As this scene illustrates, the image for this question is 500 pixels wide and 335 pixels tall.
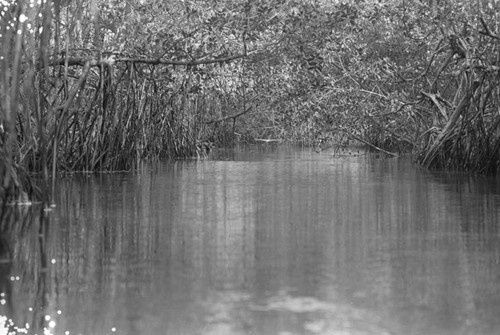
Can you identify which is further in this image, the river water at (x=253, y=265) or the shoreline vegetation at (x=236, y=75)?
the shoreline vegetation at (x=236, y=75)

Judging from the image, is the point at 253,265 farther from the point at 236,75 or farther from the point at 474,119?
the point at 236,75

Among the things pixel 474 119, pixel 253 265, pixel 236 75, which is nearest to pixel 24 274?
pixel 253 265

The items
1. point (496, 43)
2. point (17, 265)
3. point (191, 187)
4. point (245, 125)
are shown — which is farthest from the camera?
point (245, 125)

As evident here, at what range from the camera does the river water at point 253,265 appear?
12.1ft

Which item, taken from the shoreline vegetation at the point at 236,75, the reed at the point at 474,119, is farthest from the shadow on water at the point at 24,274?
the reed at the point at 474,119

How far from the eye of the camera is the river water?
3693 millimetres

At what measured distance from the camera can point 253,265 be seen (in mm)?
5156

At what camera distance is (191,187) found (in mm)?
11711

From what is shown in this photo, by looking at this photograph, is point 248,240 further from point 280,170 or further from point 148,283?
point 280,170

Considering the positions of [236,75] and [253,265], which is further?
[236,75]

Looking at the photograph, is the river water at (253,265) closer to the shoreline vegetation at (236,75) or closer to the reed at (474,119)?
the shoreline vegetation at (236,75)

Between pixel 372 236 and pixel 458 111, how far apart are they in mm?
8986

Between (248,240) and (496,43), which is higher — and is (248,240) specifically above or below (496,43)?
below

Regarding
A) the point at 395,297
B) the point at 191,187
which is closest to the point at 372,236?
the point at 395,297
